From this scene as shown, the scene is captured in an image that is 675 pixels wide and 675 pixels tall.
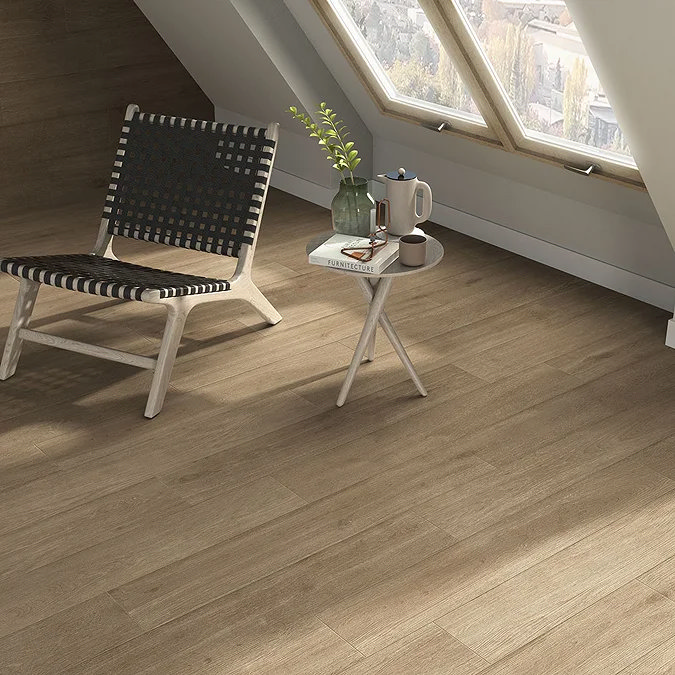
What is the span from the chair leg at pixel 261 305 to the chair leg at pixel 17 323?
2.19 feet

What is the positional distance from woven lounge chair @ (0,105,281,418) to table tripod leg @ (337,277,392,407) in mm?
476

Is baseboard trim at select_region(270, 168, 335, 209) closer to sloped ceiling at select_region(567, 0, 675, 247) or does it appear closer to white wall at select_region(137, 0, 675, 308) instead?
white wall at select_region(137, 0, 675, 308)

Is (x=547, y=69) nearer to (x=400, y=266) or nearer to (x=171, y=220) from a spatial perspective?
(x=400, y=266)

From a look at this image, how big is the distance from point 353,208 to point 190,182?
72cm

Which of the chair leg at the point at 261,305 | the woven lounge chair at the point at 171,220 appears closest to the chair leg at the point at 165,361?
the woven lounge chair at the point at 171,220

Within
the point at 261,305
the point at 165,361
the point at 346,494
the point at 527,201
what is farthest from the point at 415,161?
the point at 346,494

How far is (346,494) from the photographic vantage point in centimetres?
254

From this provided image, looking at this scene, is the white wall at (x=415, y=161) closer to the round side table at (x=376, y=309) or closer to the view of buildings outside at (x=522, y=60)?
the view of buildings outside at (x=522, y=60)

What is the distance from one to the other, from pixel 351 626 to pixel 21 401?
1421 mm

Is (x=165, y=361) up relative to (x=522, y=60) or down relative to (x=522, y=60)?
down

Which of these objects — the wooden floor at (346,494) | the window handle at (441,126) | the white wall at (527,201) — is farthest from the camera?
the window handle at (441,126)

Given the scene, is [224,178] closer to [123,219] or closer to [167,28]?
[123,219]

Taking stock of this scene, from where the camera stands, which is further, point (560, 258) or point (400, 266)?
point (560, 258)

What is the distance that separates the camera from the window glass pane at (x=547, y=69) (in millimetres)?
3193
